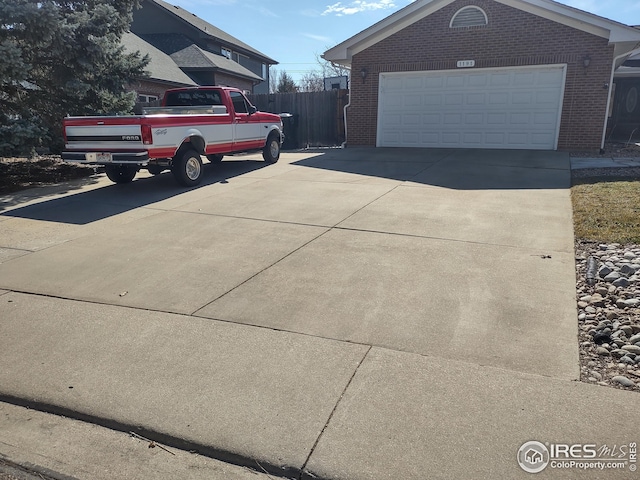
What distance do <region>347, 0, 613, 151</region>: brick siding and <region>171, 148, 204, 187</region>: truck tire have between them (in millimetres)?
8784

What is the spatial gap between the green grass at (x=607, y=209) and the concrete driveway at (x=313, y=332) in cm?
33

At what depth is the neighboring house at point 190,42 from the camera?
26.1 meters

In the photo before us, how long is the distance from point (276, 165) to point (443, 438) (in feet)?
37.9

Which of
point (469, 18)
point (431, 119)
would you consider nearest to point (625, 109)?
point (469, 18)

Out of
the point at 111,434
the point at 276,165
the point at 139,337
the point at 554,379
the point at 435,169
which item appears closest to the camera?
the point at 111,434

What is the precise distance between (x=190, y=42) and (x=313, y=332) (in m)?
28.1

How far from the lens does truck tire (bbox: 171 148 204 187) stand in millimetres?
9922

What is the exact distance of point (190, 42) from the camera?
28.1 m

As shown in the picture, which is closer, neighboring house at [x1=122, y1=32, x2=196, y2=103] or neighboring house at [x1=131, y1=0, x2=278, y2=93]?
neighboring house at [x1=122, y1=32, x2=196, y2=103]

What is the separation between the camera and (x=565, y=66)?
556 inches

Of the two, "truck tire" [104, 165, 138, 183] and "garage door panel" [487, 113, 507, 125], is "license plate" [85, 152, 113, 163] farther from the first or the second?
"garage door panel" [487, 113, 507, 125]

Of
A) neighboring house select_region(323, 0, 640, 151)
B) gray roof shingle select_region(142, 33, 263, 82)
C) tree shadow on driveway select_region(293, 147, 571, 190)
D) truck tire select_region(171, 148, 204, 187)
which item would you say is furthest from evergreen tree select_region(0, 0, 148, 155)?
gray roof shingle select_region(142, 33, 263, 82)

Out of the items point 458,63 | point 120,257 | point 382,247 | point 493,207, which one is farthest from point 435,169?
point 120,257

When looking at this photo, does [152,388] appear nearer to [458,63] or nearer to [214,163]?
[214,163]
